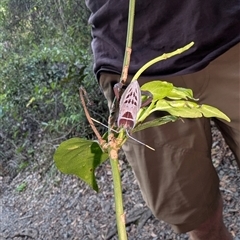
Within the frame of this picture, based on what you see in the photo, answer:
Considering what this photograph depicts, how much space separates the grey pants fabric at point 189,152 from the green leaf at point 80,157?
1.77ft

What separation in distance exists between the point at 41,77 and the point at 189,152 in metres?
2.73

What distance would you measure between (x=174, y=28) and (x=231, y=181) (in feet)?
4.32

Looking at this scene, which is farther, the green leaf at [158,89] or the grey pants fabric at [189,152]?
the grey pants fabric at [189,152]

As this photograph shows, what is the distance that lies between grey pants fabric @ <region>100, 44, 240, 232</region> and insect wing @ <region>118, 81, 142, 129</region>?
25.0 inches

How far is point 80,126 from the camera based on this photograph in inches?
129

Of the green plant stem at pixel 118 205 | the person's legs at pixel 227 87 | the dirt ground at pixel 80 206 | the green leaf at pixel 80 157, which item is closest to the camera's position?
the green plant stem at pixel 118 205

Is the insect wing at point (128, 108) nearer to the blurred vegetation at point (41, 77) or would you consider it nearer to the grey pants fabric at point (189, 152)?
the grey pants fabric at point (189, 152)

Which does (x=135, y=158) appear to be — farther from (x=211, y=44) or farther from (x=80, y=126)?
(x=80, y=126)

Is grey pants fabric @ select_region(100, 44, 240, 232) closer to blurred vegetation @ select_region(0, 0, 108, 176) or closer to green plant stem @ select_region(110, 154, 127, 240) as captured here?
green plant stem @ select_region(110, 154, 127, 240)

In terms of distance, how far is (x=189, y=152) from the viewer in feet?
3.55

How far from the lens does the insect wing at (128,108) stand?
349 millimetres

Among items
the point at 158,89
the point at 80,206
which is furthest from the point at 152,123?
the point at 80,206

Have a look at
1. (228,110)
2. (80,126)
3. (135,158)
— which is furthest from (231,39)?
(80,126)

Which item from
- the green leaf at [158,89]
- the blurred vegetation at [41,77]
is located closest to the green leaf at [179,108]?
the green leaf at [158,89]
